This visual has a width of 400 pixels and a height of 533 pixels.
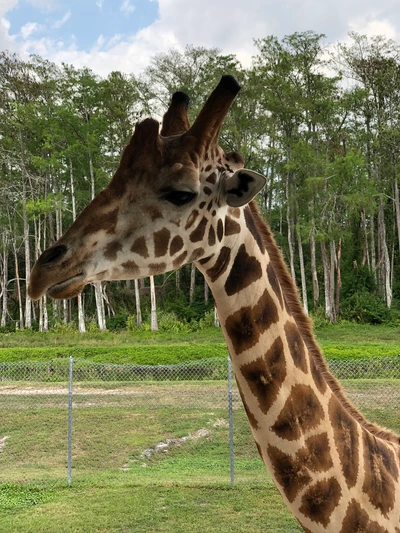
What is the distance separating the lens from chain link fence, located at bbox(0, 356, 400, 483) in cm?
930

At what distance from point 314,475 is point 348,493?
18 cm

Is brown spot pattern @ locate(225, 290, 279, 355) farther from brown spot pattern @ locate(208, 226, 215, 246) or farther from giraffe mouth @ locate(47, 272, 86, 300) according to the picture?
giraffe mouth @ locate(47, 272, 86, 300)

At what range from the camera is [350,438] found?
208 centimetres

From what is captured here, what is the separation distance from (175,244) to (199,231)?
9 centimetres

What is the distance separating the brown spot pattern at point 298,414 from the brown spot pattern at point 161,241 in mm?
708

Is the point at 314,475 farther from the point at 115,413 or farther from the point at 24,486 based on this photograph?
the point at 115,413

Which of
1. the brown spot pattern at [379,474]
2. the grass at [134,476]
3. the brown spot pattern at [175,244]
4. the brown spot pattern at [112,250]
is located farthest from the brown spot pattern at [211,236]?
the grass at [134,476]

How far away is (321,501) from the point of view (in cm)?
191

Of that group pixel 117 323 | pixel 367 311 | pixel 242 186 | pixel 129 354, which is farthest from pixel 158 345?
pixel 242 186

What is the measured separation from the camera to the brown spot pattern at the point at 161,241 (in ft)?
5.78

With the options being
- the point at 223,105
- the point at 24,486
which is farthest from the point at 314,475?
the point at 24,486

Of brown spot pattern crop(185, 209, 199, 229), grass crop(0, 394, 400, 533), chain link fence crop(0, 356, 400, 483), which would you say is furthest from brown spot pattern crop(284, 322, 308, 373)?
chain link fence crop(0, 356, 400, 483)

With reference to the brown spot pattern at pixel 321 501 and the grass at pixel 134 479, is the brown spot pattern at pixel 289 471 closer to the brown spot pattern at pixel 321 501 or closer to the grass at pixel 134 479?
the brown spot pattern at pixel 321 501

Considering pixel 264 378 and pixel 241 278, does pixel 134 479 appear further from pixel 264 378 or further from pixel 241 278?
pixel 241 278
